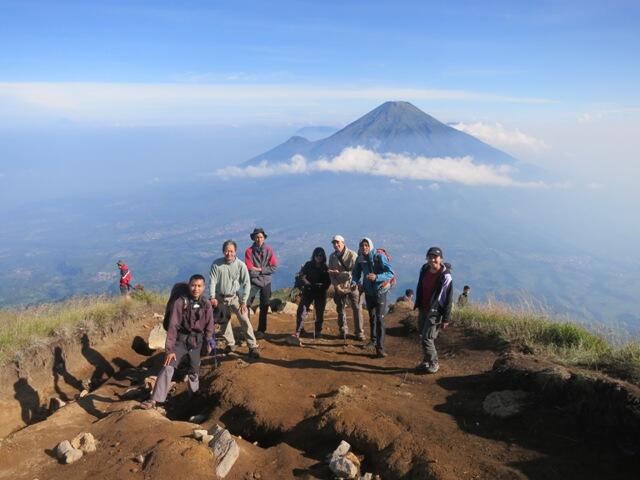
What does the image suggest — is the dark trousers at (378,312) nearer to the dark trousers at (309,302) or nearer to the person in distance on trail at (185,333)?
the dark trousers at (309,302)

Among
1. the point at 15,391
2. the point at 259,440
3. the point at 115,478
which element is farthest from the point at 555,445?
the point at 15,391

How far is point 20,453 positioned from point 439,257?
642 centimetres

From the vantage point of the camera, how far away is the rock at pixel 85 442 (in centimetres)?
538

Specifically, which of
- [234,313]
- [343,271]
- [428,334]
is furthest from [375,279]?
[234,313]

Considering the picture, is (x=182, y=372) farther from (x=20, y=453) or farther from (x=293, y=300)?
(x=293, y=300)

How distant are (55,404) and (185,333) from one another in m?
3.45

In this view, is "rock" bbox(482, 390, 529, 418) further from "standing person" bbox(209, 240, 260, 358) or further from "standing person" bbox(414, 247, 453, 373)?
"standing person" bbox(209, 240, 260, 358)

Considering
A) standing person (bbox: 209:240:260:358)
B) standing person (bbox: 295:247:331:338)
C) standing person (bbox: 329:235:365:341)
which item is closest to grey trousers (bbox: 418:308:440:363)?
standing person (bbox: 329:235:365:341)

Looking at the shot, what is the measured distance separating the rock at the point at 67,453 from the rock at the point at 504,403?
17.2ft

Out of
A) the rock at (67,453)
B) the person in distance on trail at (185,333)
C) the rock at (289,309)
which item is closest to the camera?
the rock at (67,453)

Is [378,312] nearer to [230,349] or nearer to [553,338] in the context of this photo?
[230,349]

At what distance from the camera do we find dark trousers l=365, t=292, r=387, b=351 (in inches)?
321

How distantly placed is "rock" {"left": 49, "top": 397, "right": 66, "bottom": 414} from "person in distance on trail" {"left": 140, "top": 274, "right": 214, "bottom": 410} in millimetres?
2497

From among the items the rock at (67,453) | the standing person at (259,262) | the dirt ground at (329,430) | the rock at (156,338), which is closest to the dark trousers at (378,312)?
the dirt ground at (329,430)
